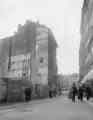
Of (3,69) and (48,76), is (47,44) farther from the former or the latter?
(3,69)

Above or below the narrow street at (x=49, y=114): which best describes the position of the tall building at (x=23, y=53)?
above

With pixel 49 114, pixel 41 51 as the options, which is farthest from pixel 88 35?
pixel 49 114

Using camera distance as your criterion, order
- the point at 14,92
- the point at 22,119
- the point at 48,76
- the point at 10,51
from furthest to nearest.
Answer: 1. the point at 10,51
2. the point at 48,76
3. the point at 14,92
4. the point at 22,119

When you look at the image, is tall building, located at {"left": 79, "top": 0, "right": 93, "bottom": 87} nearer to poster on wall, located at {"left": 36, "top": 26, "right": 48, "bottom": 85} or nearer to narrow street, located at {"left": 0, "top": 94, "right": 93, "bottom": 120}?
poster on wall, located at {"left": 36, "top": 26, "right": 48, "bottom": 85}

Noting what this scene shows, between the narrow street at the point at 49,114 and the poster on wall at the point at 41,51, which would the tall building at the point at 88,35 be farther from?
the narrow street at the point at 49,114

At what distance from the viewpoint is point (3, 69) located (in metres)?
53.8

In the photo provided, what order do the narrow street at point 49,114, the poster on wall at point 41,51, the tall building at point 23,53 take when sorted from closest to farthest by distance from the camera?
the narrow street at point 49,114 < the tall building at point 23,53 < the poster on wall at point 41,51

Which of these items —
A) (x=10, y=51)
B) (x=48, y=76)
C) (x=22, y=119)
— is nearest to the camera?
(x=22, y=119)

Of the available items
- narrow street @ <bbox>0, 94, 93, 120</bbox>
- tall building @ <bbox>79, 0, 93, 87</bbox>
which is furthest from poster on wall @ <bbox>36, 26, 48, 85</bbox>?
narrow street @ <bbox>0, 94, 93, 120</bbox>

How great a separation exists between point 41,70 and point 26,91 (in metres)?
29.4

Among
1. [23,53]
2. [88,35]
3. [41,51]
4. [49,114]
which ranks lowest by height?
[49,114]

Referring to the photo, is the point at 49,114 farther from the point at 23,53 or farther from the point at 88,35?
the point at 23,53

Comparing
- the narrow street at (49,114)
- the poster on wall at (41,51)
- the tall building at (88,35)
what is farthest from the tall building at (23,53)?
the narrow street at (49,114)

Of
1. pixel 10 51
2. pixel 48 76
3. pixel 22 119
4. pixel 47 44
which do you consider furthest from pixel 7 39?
pixel 22 119
